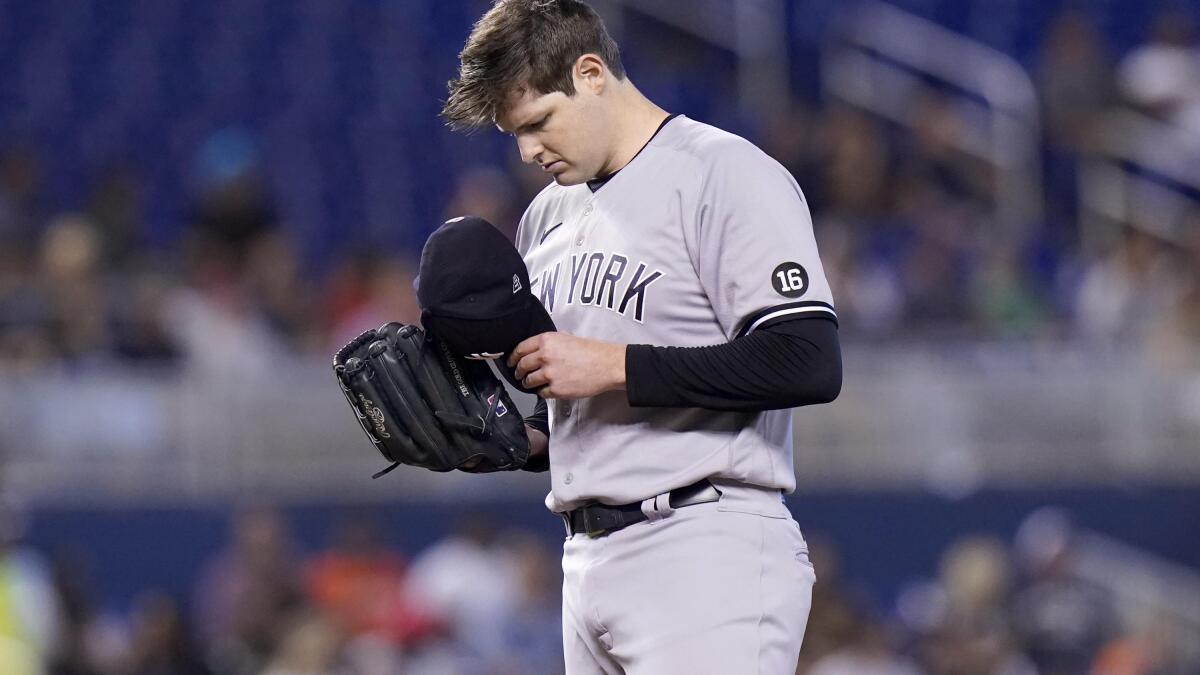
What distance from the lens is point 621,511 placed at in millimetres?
3172

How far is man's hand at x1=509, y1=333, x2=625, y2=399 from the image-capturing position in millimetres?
3047

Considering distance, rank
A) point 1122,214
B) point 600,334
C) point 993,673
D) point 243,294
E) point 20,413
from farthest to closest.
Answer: point 1122,214 → point 243,294 → point 20,413 → point 993,673 → point 600,334

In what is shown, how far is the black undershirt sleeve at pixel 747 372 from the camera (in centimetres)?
300

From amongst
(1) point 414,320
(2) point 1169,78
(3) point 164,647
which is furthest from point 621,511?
(2) point 1169,78

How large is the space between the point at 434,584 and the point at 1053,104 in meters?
5.45

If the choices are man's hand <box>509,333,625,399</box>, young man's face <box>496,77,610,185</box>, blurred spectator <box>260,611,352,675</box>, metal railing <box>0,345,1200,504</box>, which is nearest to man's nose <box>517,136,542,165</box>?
young man's face <box>496,77,610,185</box>

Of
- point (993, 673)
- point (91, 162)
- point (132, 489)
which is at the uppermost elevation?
point (91, 162)

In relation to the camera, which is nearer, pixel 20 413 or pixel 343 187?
pixel 20 413

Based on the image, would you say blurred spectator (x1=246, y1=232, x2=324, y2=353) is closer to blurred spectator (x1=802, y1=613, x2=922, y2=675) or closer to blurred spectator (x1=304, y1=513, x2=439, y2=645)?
blurred spectator (x1=304, y1=513, x2=439, y2=645)

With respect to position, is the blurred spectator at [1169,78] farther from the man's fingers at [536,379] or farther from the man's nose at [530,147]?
the man's fingers at [536,379]

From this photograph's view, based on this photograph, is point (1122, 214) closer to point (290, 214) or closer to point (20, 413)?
point (290, 214)

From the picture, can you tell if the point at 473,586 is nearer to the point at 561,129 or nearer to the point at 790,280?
the point at 561,129

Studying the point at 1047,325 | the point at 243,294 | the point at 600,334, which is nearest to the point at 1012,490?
the point at 1047,325

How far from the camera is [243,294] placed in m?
8.95
